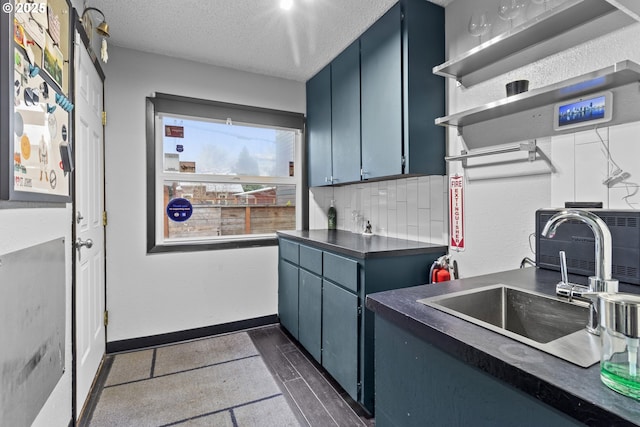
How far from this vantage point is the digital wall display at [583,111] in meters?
1.26

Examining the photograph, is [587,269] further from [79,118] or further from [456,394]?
[79,118]

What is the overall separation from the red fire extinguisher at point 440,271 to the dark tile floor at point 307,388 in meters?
0.86

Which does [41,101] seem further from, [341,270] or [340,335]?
[340,335]

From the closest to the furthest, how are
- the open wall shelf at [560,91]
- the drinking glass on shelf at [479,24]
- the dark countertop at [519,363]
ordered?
the dark countertop at [519,363]
the open wall shelf at [560,91]
the drinking glass on shelf at [479,24]

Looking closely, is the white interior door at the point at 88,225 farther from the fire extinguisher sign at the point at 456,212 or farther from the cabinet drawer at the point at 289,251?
the fire extinguisher sign at the point at 456,212

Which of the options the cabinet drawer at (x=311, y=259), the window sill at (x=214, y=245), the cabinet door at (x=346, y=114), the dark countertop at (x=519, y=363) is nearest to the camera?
the dark countertop at (x=519, y=363)

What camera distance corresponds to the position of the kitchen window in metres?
2.76

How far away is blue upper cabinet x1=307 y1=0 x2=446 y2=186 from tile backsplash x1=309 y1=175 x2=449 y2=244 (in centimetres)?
20

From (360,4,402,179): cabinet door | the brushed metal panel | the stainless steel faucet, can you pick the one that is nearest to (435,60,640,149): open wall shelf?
(360,4,402,179): cabinet door

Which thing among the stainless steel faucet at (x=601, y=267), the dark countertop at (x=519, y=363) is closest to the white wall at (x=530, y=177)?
the dark countertop at (x=519, y=363)

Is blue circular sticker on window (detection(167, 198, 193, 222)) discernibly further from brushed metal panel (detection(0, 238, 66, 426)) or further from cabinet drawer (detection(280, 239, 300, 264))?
brushed metal panel (detection(0, 238, 66, 426))

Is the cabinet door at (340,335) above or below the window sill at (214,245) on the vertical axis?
below

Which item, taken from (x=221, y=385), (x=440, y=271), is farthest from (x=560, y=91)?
(x=221, y=385)

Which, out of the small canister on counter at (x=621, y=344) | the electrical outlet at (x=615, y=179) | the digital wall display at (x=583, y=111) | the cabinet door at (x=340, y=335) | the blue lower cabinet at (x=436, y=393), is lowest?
the cabinet door at (x=340, y=335)
